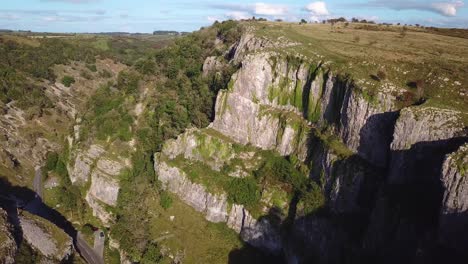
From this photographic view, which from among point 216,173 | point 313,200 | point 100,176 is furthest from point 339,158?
point 100,176

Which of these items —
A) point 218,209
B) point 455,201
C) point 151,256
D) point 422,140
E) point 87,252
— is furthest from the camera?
point 87,252

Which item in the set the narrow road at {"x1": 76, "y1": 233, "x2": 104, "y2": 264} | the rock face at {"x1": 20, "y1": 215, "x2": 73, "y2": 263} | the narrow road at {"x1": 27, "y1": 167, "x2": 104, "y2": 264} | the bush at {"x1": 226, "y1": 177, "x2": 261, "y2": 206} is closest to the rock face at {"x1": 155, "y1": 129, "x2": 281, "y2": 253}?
the bush at {"x1": 226, "y1": 177, "x2": 261, "y2": 206}

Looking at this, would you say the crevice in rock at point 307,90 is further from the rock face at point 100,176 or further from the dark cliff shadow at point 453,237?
the rock face at point 100,176

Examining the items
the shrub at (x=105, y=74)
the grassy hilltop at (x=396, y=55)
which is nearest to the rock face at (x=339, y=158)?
the grassy hilltop at (x=396, y=55)

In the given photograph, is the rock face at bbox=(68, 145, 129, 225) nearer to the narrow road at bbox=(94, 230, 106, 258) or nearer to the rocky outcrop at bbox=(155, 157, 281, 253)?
the narrow road at bbox=(94, 230, 106, 258)

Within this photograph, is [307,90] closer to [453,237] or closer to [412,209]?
[412,209]
